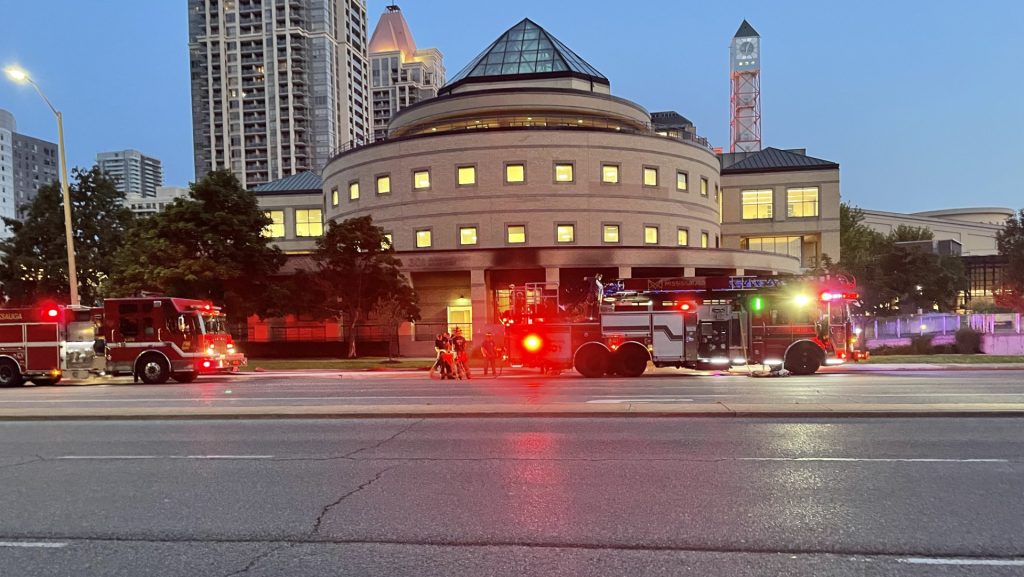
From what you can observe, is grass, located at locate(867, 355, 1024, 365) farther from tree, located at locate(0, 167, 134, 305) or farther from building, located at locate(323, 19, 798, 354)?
tree, located at locate(0, 167, 134, 305)

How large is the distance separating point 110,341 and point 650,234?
33.3 meters

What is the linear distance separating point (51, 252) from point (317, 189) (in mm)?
19802

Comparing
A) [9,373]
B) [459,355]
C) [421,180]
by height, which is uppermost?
[421,180]

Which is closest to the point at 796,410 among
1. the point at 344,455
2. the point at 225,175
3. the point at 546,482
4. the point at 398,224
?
the point at 546,482

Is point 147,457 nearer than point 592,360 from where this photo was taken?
Yes

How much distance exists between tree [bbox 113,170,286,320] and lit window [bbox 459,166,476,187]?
1290 centimetres

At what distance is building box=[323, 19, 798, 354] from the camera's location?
42.1 meters

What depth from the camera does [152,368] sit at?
23.8 m

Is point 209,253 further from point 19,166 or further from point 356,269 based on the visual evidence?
point 19,166

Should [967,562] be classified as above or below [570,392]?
above

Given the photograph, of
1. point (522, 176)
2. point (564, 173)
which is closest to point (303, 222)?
point (522, 176)

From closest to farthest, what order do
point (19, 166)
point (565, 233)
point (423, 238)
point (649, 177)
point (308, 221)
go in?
point (565, 233)
point (423, 238)
point (649, 177)
point (308, 221)
point (19, 166)

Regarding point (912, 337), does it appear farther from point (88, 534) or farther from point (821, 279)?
point (88, 534)

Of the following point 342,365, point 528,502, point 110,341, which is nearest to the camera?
point 528,502
